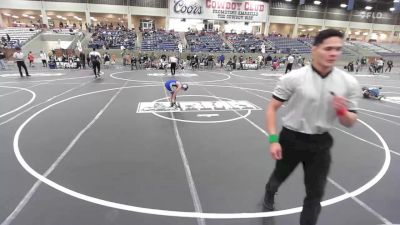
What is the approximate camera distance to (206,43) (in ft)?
113

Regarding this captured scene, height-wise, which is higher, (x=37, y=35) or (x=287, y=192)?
(x=37, y=35)

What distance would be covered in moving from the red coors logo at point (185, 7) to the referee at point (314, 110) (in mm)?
40860

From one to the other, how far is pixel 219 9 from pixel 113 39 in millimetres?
17759

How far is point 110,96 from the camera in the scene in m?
10.8

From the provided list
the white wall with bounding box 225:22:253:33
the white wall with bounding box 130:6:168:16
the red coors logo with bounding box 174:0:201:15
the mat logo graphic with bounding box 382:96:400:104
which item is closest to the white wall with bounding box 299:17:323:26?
the white wall with bounding box 225:22:253:33

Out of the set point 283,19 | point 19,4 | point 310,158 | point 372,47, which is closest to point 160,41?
point 19,4

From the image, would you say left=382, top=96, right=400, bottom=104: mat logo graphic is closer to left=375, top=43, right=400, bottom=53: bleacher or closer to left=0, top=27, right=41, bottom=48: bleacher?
left=0, top=27, right=41, bottom=48: bleacher

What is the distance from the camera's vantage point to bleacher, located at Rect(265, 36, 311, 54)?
3666 cm

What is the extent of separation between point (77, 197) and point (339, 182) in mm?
3920

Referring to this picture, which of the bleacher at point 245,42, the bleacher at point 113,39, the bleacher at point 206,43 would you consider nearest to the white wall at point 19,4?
the bleacher at point 113,39

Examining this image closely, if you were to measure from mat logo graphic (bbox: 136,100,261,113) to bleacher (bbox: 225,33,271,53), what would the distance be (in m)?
24.9

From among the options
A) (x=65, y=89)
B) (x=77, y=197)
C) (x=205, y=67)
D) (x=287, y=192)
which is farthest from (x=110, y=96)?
(x=205, y=67)

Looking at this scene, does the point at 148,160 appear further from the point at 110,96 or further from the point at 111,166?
the point at 110,96

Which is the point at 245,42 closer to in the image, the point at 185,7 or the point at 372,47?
the point at 185,7
